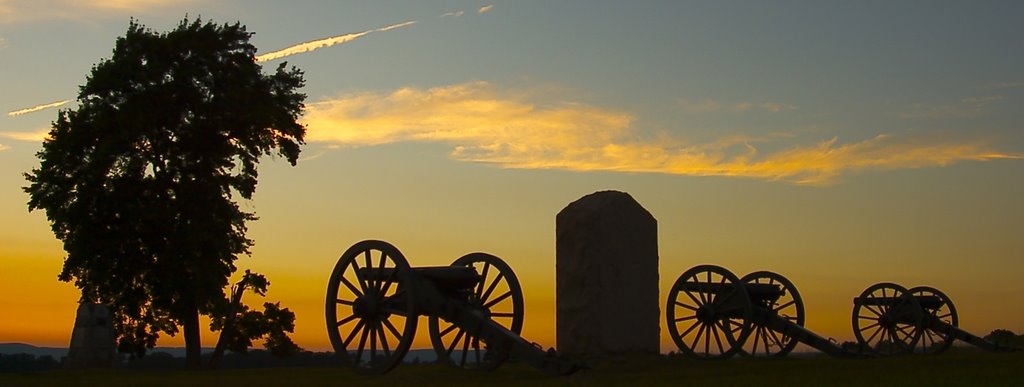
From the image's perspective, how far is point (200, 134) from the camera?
101ft

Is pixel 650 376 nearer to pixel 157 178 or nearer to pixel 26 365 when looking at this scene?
pixel 157 178

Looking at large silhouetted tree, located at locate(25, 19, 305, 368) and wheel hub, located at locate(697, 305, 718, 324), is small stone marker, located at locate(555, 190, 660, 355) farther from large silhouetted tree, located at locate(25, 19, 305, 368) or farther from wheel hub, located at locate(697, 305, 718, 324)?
large silhouetted tree, located at locate(25, 19, 305, 368)

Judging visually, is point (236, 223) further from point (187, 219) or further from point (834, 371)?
point (834, 371)

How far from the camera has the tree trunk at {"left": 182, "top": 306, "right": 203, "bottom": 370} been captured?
3044 cm

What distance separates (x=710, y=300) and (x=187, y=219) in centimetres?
1331

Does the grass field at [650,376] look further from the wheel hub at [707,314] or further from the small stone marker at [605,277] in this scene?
the wheel hub at [707,314]

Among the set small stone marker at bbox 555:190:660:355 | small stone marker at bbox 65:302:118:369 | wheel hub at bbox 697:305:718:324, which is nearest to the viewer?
small stone marker at bbox 555:190:660:355

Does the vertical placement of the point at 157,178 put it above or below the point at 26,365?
above

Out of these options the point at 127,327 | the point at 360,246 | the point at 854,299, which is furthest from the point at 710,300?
the point at 127,327

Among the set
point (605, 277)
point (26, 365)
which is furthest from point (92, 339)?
point (605, 277)

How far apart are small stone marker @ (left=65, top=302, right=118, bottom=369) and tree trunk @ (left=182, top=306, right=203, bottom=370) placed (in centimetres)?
183

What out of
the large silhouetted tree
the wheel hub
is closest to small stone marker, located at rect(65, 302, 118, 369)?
the large silhouetted tree

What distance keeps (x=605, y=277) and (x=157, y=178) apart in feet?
50.0

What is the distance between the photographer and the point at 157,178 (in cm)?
3039
